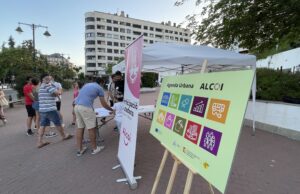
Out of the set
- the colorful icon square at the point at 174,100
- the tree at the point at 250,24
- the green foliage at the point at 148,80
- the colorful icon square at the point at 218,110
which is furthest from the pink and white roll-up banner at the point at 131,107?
the green foliage at the point at 148,80

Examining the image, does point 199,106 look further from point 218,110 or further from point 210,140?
point 210,140

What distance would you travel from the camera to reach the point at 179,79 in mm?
2879

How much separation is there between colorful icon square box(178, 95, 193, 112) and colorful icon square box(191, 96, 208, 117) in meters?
0.11

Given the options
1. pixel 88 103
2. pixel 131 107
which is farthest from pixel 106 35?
pixel 131 107

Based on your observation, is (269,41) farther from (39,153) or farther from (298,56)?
(298,56)

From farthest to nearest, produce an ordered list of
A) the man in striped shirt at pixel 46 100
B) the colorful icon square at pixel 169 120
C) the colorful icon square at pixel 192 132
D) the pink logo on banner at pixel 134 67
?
1. the man in striped shirt at pixel 46 100
2. the pink logo on banner at pixel 134 67
3. the colorful icon square at pixel 169 120
4. the colorful icon square at pixel 192 132

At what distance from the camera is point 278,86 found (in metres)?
8.21

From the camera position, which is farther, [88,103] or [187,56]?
[187,56]

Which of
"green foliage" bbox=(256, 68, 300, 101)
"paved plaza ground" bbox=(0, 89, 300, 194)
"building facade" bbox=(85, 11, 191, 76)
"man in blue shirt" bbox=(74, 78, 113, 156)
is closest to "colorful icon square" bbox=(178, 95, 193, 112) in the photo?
"paved plaza ground" bbox=(0, 89, 300, 194)

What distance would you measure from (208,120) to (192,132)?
10.2 inches

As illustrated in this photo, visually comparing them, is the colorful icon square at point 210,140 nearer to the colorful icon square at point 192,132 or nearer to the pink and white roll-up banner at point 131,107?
the colorful icon square at point 192,132

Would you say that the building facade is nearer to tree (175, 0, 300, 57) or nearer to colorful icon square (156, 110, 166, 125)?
tree (175, 0, 300, 57)

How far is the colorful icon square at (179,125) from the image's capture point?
2.45 metres

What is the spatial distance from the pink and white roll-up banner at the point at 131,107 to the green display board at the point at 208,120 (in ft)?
2.62
